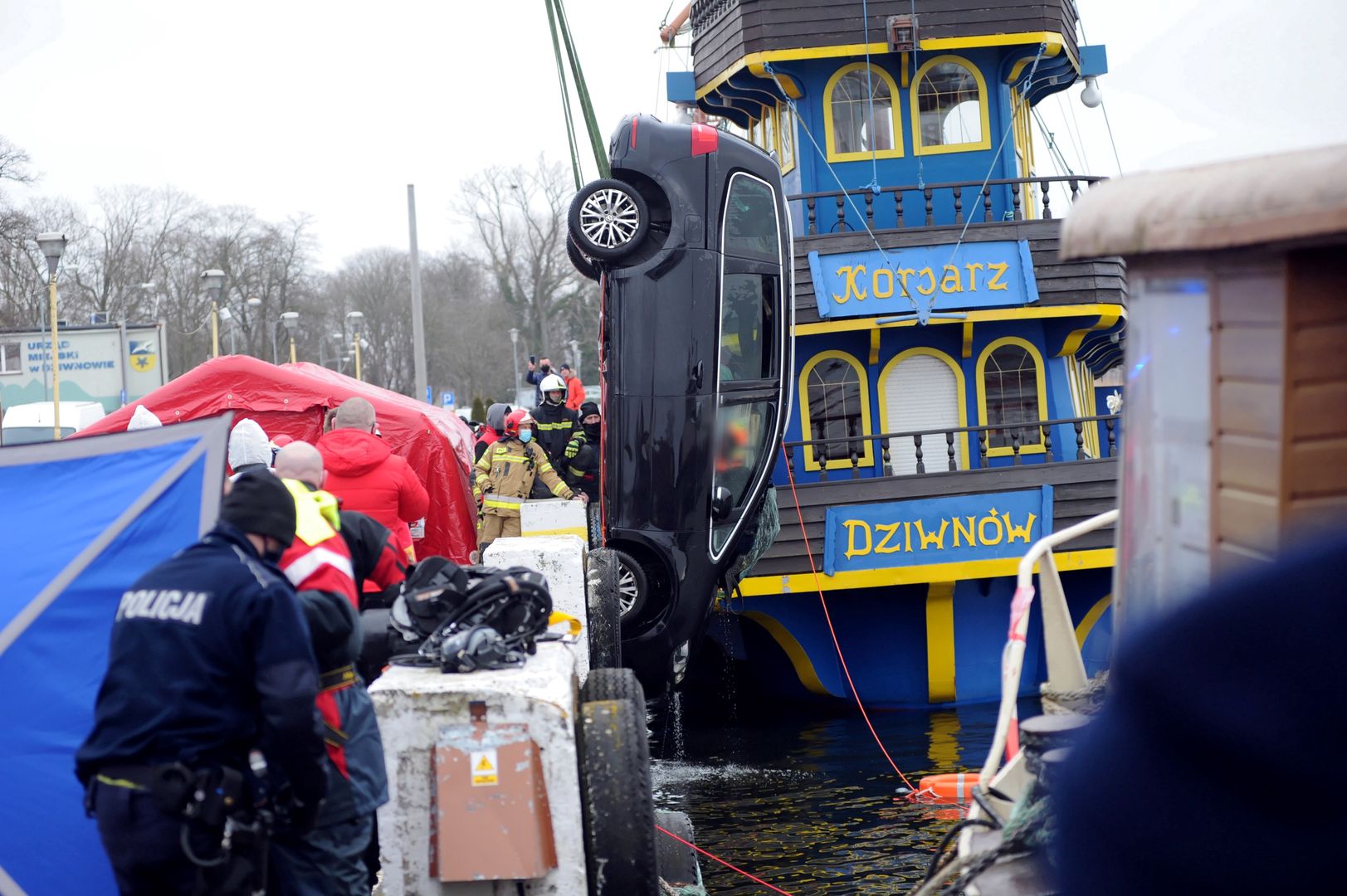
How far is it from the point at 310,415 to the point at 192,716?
8.77 m

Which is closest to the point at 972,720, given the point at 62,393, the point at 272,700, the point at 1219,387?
the point at 272,700

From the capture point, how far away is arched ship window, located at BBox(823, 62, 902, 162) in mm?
16516

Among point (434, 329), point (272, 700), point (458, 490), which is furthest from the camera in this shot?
point (434, 329)

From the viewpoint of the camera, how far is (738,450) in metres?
11.5

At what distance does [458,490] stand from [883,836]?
5.19 meters

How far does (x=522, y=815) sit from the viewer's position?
5121mm

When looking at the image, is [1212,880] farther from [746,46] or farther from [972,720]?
[746,46]

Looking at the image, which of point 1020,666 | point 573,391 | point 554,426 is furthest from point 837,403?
point 1020,666

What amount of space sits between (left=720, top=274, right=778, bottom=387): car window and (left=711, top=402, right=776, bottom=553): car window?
268 millimetres

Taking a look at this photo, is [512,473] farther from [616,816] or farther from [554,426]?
[616,816]

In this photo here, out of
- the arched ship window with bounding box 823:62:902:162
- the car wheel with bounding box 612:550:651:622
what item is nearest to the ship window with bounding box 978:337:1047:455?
the arched ship window with bounding box 823:62:902:162

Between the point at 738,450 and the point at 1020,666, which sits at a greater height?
the point at 738,450

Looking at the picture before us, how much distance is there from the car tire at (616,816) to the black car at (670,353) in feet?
18.3

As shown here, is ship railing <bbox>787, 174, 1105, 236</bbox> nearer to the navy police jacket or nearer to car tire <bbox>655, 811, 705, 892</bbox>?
car tire <bbox>655, 811, 705, 892</bbox>
